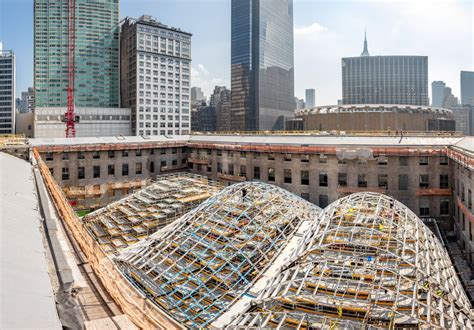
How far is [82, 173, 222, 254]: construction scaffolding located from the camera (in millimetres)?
34188

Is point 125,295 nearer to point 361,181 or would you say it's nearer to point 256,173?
point 361,181

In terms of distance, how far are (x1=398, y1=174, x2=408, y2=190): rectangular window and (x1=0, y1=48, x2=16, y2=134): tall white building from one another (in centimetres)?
18767

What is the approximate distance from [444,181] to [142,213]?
124 feet

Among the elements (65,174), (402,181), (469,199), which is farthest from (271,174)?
(65,174)

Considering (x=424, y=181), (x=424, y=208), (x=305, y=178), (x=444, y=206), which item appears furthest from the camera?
(x=305, y=178)

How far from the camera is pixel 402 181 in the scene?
4312 centimetres

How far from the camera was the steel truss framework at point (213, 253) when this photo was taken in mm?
20984

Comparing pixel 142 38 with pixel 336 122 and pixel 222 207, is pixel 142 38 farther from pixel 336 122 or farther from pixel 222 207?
pixel 222 207

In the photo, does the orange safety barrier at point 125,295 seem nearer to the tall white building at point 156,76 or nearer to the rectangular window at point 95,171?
the rectangular window at point 95,171

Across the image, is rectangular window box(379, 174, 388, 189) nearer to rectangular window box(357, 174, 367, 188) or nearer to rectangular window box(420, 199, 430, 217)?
rectangular window box(357, 174, 367, 188)

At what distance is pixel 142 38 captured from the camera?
151 metres

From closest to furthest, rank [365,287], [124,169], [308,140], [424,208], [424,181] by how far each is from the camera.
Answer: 1. [365,287]
2. [424,208]
3. [424,181]
4. [308,140]
5. [124,169]

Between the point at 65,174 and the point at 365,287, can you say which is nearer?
the point at 365,287

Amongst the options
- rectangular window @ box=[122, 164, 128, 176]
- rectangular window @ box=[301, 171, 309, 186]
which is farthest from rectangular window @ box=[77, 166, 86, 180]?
rectangular window @ box=[301, 171, 309, 186]
